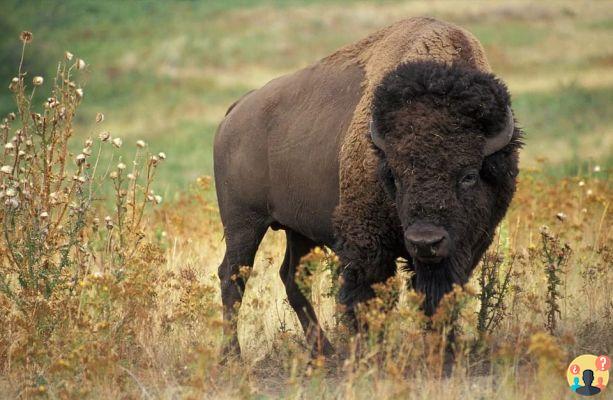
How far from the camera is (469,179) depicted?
571cm

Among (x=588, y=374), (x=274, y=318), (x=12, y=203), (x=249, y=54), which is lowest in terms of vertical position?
(x=588, y=374)

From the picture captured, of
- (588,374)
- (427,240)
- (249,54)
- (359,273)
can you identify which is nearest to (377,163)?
(359,273)

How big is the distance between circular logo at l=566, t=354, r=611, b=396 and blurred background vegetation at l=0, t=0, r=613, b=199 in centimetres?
2063

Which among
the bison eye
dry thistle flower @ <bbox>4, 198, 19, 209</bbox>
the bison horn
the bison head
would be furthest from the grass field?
the bison horn

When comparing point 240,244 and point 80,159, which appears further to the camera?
point 240,244

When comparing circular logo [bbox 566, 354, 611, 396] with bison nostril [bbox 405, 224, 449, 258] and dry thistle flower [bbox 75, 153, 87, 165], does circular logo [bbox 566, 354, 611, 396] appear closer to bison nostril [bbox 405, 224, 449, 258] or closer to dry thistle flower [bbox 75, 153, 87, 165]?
bison nostril [bbox 405, 224, 449, 258]

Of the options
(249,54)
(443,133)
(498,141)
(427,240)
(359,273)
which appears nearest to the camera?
(427,240)

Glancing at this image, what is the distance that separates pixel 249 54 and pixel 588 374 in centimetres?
4109

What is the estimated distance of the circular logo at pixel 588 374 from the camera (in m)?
5.25

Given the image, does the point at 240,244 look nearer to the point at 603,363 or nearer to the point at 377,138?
the point at 377,138

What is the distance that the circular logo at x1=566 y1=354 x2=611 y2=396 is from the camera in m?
5.25

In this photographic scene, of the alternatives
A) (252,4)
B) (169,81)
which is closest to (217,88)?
(169,81)

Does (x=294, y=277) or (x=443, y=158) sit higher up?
(x=443, y=158)

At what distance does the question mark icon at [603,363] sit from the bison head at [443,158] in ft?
2.96
